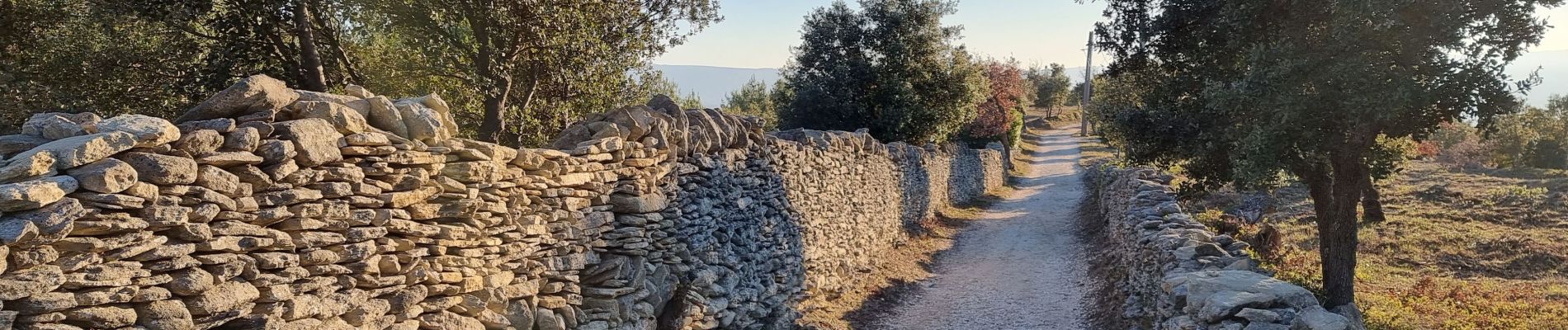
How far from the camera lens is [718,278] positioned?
10320 mm

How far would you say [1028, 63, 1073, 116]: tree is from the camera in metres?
79.3

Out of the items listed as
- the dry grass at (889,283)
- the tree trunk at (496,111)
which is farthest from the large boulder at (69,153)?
the dry grass at (889,283)

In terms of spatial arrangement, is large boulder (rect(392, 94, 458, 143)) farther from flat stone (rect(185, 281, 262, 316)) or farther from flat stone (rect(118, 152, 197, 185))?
flat stone (rect(118, 152, 197, 185))

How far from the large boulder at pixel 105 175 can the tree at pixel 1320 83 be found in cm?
1002

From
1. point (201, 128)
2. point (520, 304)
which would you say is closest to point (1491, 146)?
point (520, 304)

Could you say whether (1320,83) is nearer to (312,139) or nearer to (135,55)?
(312,139)

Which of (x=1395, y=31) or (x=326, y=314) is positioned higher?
(x=1395, y=31)

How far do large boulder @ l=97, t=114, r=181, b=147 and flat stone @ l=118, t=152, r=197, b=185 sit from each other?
0.29 feet

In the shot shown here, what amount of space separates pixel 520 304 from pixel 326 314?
1987 mm

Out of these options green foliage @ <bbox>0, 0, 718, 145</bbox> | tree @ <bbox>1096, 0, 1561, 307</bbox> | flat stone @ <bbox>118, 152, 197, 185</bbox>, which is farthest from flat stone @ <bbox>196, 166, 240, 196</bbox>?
tree @ <bbox>1096, 0, 1561, 307</bbox>

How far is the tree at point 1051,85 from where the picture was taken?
79.3 metres

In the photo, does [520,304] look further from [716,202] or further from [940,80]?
[940,80]

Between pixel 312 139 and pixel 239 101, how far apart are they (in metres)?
0.48

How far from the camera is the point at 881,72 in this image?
24.6 m
